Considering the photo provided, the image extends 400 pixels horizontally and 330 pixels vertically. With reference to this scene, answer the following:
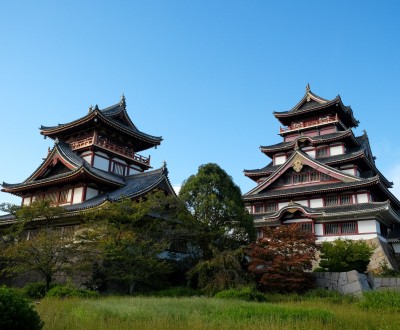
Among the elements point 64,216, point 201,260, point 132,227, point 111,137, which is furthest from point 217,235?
point 111,137

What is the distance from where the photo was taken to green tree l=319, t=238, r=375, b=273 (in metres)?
21.2

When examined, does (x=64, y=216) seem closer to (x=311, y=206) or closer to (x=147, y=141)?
(x=147, y=141)

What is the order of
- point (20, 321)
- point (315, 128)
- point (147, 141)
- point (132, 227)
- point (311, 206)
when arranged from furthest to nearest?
point (315, 128)
point (147, 141)
point (311, 206)
point (132, 227)
point (20, 321)

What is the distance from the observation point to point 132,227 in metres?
19.6

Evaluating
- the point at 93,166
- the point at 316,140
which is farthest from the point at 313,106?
the point at 93,166

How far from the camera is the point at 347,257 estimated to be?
21547 millimetres

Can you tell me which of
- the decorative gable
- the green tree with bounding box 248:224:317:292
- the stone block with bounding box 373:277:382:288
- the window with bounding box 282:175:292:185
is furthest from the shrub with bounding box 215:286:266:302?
A: the window with bounding box 282:175:292:185

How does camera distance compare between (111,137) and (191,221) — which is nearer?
(191,221)

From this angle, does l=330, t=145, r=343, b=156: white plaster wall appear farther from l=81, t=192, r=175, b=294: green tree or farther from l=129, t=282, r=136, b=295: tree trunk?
l=129, t=282, r=136, b=295: tree trunk

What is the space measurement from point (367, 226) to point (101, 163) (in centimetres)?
2101

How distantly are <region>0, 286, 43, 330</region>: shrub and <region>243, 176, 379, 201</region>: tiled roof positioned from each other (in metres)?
26.7

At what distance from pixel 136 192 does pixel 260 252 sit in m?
9.04

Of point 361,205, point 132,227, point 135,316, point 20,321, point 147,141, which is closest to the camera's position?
point 20,321

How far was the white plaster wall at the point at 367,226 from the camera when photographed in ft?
90.9
